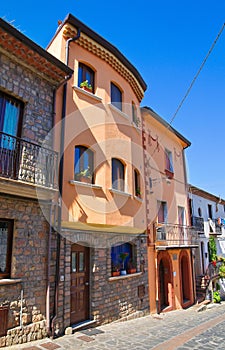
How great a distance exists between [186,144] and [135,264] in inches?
426

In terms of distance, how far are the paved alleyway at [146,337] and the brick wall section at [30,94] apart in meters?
5.72

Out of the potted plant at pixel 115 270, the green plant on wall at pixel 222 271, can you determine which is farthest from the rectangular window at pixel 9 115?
the green plant on wall at pixel 222 271

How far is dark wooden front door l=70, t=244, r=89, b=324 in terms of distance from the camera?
827cm

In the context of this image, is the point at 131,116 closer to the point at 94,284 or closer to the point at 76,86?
the point at 76,86

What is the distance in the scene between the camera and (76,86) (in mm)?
9320

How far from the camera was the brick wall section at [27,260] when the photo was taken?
648cm

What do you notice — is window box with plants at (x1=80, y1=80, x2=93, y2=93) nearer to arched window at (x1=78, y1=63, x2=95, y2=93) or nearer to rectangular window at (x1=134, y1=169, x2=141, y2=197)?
arched window at (x1=78, y1=63, x2=95, y2=93)

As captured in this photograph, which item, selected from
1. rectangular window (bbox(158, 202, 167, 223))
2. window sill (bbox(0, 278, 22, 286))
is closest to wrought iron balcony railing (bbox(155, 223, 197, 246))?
rectangular window (bbox(158, 202, 167, 223))

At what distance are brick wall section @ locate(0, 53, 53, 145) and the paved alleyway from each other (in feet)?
18.8

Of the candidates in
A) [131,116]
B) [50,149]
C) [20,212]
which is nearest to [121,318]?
[20,212]

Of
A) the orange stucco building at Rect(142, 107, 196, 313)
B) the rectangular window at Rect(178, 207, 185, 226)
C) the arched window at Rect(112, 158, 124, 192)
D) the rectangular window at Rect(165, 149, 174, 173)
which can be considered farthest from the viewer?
the rectangular window at Rect(178, 207, 185, 226)

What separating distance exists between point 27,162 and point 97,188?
2763 millimetres

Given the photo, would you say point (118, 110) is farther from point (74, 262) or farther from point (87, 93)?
point (74, 262)

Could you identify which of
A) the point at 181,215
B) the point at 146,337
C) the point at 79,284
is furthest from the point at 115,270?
the point at 181,215
